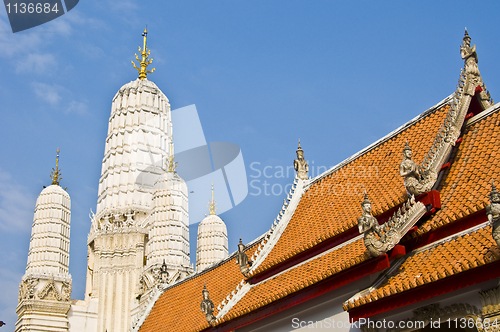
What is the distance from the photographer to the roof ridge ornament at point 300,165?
20.4 meters

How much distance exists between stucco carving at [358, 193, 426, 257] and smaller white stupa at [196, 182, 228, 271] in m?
33.0

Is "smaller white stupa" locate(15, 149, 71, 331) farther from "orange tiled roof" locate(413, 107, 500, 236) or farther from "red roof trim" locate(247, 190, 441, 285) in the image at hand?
"orange tiled roof" locate(413, 107, 500, 236)

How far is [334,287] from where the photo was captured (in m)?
14.1

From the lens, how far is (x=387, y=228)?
13.1 m

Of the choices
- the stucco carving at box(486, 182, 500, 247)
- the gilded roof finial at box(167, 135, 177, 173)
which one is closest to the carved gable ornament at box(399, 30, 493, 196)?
the stucco carving at box(486, 182, 500, 247)

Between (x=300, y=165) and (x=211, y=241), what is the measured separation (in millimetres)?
26859

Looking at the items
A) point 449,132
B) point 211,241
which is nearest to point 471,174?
point 449,132

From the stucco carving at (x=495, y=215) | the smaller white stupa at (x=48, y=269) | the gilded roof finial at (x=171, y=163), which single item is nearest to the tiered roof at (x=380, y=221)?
the stucco carving at (x=495, y=215)

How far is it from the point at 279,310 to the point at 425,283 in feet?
16.9

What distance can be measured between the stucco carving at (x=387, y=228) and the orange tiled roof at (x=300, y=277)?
1.29ft

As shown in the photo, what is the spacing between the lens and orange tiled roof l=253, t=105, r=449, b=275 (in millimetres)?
15344

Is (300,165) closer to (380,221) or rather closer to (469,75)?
(380,221)

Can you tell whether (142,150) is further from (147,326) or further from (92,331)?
(147,326)

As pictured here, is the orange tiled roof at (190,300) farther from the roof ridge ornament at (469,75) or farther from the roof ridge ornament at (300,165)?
the roof ridge ornament at (469,75)
